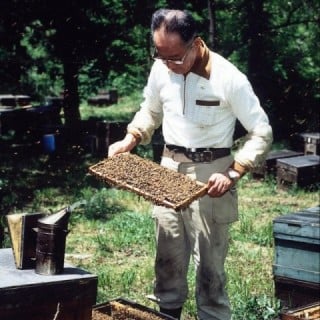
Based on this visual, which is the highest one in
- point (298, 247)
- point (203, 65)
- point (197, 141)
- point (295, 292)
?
point (203, 65)

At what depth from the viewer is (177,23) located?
13.8 ft

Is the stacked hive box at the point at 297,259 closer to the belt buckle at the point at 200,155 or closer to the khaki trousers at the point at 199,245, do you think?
the khaki trousers at the point at 199,245

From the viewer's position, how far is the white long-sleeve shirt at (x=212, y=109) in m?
4.37

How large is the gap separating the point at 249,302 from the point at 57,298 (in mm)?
2578

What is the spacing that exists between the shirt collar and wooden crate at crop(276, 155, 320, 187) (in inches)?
288

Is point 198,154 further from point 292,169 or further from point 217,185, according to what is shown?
point 292,169

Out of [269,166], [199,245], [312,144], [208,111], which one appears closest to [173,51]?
[208,111]

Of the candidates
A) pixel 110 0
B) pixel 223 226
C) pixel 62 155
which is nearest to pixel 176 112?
pixel 223 226

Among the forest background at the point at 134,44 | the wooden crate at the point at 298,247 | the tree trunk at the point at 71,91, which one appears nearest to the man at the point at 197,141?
the wooden crate at the point at 298,247

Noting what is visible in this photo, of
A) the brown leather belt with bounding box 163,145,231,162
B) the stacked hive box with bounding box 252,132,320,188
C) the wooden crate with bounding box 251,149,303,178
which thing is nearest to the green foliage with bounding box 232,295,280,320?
the brown leather belt with bounding box 163,145,231,162

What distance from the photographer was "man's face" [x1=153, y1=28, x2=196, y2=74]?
4.25 m

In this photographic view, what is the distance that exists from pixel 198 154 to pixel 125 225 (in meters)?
4.45

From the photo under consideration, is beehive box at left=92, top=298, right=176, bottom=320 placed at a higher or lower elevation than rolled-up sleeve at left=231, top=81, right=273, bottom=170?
lower

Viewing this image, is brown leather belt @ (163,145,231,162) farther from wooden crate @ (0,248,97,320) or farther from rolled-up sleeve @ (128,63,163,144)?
wooden crate @ (0,248,97,320)
